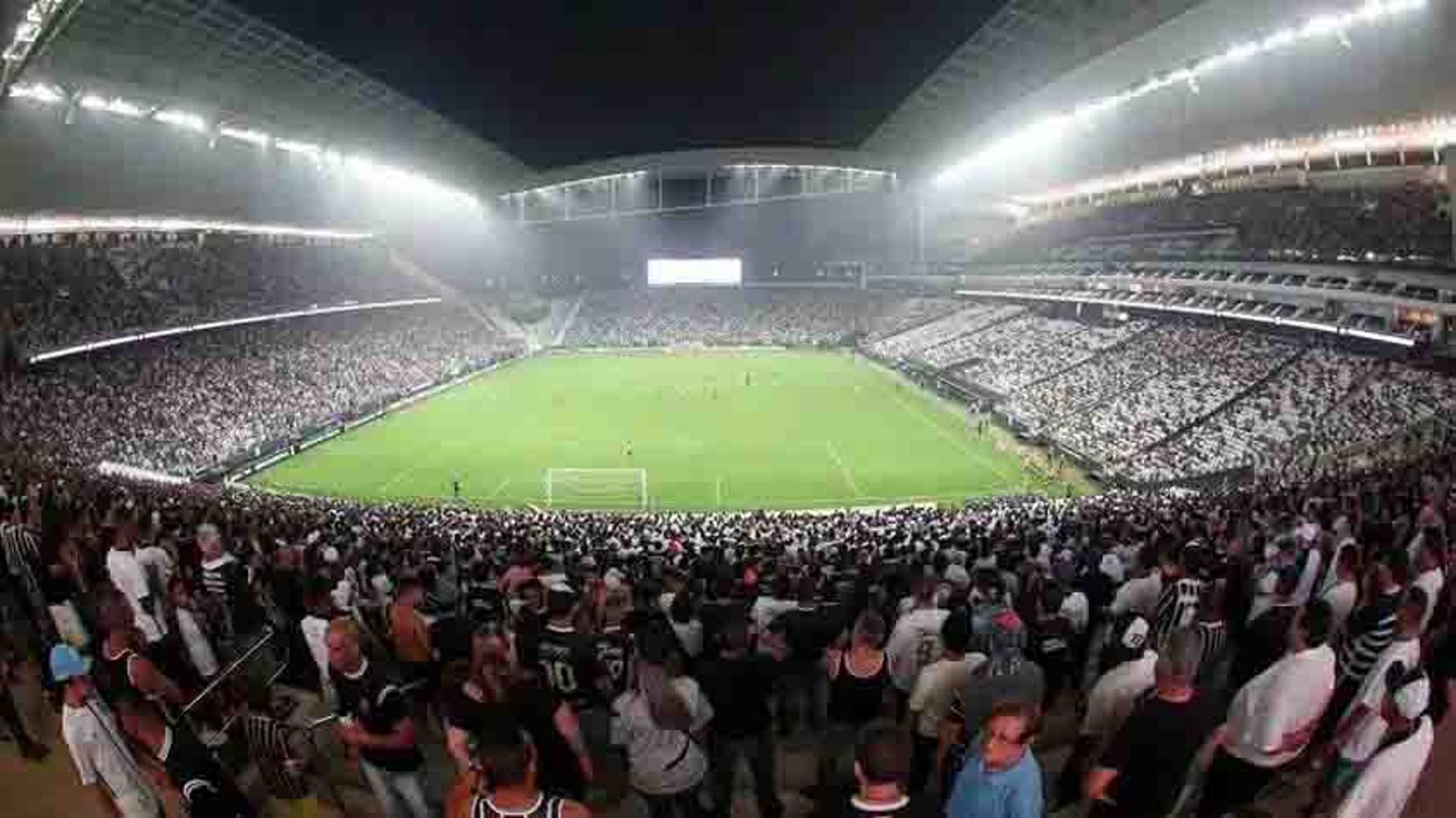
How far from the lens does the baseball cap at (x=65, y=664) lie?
4.53 meters

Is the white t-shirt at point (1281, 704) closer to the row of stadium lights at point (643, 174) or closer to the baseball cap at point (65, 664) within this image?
the baseball cap at point (65, 664)

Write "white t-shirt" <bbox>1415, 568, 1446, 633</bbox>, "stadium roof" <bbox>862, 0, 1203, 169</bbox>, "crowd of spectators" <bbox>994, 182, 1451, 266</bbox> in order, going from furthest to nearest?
"stadium roof" <bbox>862, 0, 1203, 169</bbox>
"crowd of spectators" <bbox>994, 182, 1451, 266</bbox>
"white t-shirt" <bbox>1415, 568, 1446, 633</bbox>

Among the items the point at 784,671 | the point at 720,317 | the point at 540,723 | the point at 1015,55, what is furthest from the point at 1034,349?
the point at 540,723

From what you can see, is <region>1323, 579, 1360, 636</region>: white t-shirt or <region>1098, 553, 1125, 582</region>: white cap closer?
<region>1323, 579, 1360, 636</region>: white t-shirt

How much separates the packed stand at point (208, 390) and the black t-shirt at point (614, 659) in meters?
27.2

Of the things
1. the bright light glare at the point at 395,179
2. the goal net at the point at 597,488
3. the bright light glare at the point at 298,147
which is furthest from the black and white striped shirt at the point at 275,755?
the bright light glare at the point at 395,179

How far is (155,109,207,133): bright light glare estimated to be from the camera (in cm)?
4116

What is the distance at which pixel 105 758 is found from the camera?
4.69 m

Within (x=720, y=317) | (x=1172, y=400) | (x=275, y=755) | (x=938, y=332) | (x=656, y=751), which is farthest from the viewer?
(x=720, y=317)

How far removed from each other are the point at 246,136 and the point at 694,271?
48.0 meters

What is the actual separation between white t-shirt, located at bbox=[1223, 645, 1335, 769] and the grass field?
23850 millimetres

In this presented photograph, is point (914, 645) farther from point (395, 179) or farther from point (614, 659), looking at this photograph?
point (395, 179)

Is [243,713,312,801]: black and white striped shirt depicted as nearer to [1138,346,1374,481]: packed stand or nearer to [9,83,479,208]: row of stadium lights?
[1138,346,1374,481]: packed stand

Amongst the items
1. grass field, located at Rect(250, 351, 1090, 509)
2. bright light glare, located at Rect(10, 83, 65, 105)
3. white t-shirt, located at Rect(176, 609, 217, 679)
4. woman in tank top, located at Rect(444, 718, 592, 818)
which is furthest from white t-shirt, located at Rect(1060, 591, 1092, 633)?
bright light glare, located at Rect(10, 83, 65, 105)
